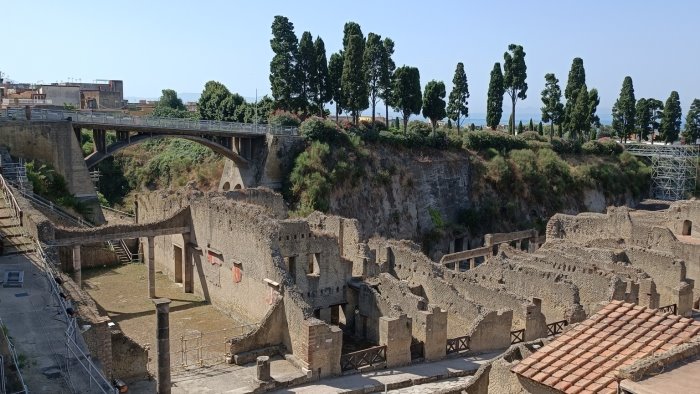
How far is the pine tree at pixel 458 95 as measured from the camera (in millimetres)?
66500

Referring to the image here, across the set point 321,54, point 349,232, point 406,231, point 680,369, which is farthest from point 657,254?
point 321,54

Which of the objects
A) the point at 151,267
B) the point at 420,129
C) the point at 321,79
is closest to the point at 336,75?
the point at 321,79

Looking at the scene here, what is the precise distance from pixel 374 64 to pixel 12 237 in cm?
4025

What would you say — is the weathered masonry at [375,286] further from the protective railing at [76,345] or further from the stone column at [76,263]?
the protective railing at [76,345]

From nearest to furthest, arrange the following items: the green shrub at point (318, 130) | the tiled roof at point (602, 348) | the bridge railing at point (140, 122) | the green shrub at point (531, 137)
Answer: the tiled roof at point (602, 348), the bridge railing at point (140, 122), the green shrub at point (318, 130), the green shrub at point (531, 137)

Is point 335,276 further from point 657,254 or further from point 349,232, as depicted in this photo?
point 657,254

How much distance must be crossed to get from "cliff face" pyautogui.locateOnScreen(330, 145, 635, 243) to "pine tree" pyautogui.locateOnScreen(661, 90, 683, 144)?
17890 millimetres

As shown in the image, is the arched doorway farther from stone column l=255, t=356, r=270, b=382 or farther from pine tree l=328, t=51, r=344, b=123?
pine tree l=328, t=51, r=344, b=123

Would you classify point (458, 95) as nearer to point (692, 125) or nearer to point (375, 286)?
point (692, 125)

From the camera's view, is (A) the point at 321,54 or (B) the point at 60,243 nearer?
(B) the point at 60,243

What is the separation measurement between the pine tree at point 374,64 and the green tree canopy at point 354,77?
42.9 inches

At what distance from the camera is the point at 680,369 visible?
11.1m

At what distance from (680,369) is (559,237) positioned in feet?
88.3

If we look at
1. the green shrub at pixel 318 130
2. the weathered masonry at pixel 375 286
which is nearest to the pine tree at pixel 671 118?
the green shrub at pixel 318 130
